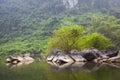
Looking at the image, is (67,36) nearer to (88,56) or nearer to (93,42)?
(93,42)

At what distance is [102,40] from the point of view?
2763 inches

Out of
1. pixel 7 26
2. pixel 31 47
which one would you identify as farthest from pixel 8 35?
pixel 31 47

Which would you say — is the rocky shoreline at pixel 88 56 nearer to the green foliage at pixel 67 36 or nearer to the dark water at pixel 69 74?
the green foliage at pixel 67 36

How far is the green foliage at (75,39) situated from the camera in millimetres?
67750

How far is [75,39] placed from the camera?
68562 mm

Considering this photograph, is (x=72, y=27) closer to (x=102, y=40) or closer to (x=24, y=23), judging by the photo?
(x=102, y=40)

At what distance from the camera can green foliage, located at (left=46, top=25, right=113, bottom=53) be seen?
67.8 metres

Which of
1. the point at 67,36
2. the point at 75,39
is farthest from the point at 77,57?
the point at 75,39

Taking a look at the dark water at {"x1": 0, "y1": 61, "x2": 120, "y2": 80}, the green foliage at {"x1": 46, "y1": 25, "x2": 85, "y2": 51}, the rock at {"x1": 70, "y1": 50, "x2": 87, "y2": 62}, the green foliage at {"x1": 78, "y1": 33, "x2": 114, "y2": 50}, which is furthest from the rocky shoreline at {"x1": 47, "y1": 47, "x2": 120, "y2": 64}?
the dark water at {"x1": 0, "y1": 61, "x2": 120, "y2": 80}

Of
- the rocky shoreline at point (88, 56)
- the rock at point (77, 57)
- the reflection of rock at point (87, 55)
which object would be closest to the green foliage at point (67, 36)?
the reflection of rock at point (87, 55)

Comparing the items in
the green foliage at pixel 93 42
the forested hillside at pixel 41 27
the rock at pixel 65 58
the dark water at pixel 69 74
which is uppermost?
the dark water at pixel 69 74

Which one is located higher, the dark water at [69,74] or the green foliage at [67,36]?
the dark water at [69,74]

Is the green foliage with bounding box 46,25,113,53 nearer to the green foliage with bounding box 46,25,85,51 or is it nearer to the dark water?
the green foliage with bounding box 46,25,85,51

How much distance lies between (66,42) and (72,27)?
363cm
